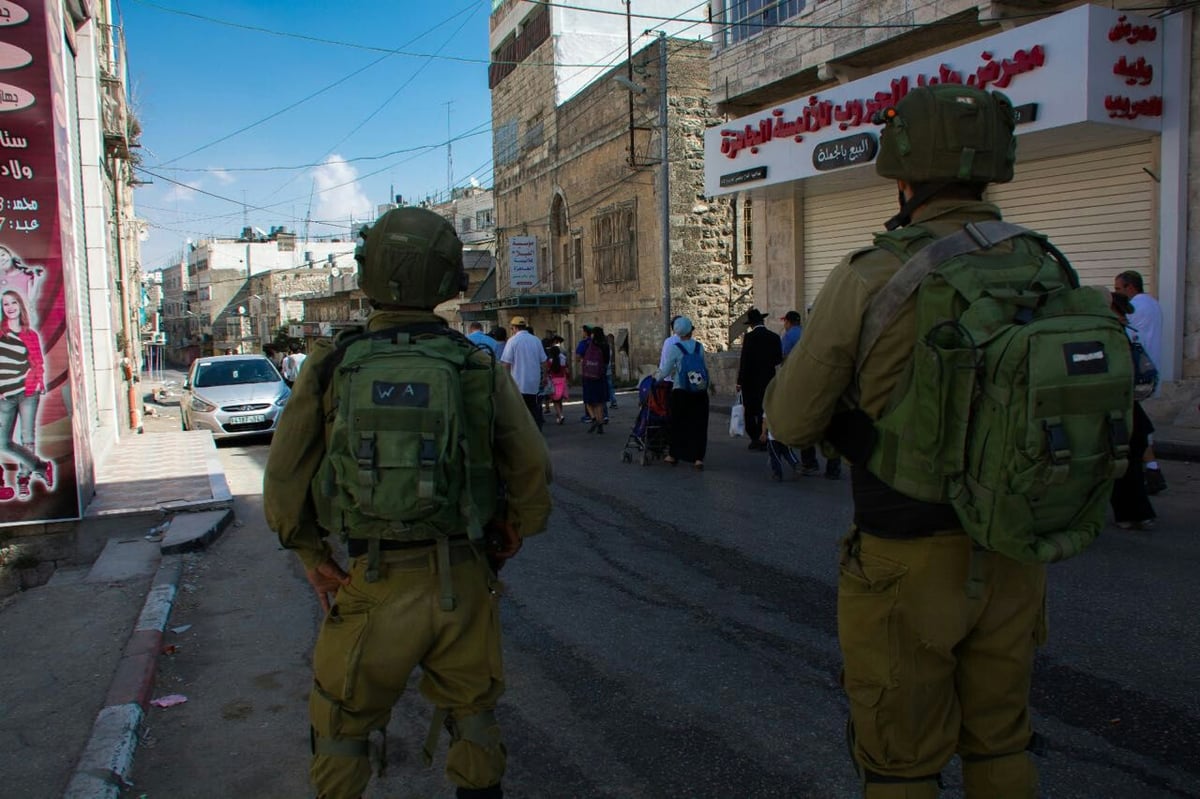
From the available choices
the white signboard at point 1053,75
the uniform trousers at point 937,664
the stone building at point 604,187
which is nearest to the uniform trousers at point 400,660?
the uniform trousers at point 937,664

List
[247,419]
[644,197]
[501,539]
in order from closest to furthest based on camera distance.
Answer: [501,539]
[247,419]
[644,197]

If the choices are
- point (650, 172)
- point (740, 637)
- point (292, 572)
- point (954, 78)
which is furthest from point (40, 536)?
point (650, 172)

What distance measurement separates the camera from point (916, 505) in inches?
83.6

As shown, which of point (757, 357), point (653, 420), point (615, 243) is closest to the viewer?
point (757, 357)

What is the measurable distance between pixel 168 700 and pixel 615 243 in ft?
74.1

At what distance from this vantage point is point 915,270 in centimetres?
208

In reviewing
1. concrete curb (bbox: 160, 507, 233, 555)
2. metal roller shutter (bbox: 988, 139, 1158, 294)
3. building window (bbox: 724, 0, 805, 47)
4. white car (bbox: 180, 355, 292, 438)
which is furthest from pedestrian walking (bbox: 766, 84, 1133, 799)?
building window (bbox: 724, 0, 805, 47)

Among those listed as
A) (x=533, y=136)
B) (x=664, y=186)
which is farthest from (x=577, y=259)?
(x=664, y=186)

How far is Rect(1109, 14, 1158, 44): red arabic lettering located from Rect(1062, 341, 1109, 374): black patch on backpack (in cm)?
1121

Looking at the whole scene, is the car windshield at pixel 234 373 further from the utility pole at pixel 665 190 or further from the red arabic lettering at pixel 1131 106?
the red arabic lettering at pixel 1131 106

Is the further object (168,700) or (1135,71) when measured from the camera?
(1135,71)

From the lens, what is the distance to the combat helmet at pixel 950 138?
7.28 feet

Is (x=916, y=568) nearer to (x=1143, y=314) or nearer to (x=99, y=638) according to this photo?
(x=99, y=638)

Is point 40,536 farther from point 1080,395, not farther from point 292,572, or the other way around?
point 1080,395
